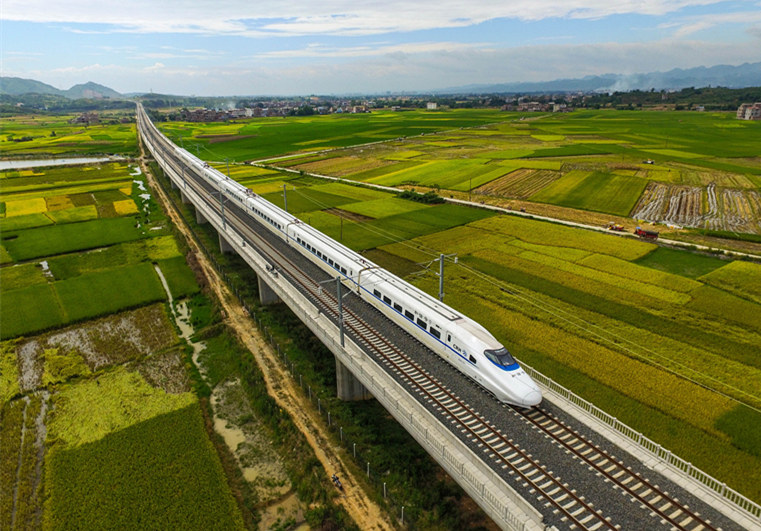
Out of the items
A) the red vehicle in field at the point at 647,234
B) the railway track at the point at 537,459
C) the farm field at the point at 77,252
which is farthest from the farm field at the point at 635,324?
the farm field at the point at 77,252

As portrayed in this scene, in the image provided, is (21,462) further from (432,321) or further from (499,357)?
(499,357)

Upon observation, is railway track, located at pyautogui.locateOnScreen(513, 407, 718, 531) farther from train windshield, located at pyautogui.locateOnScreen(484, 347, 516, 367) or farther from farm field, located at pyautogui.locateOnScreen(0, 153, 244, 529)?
farm field, located at pyautogui.locateOnScreen(0, 153, 244, 529)

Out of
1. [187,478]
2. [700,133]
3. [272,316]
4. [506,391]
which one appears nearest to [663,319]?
[506,391]

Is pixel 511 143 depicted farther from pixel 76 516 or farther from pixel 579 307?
pixel 76 516

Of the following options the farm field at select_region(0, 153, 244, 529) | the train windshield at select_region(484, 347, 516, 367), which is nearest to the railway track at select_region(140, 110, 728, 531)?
the train windshield at select_region(484, 347, 516, 367)

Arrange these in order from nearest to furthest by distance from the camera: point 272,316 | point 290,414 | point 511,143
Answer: point 290,414, point 272,316, point 511,143

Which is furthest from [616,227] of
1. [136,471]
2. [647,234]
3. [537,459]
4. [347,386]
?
[136,471]
